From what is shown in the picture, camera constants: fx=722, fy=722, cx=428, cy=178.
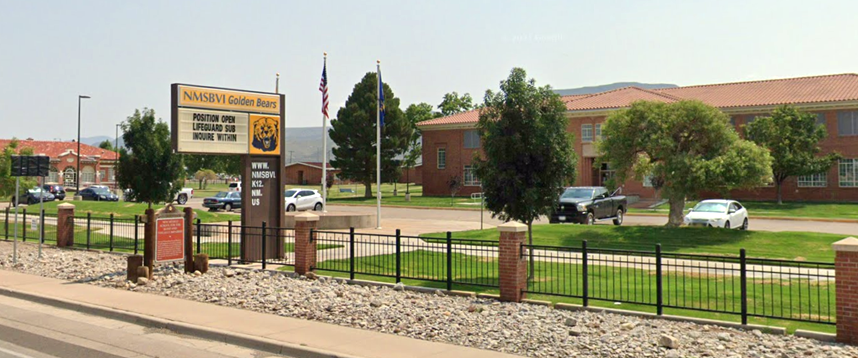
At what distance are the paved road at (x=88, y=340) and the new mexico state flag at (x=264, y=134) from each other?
8112 mm

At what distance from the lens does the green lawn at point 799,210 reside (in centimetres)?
3837

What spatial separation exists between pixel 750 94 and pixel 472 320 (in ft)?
154

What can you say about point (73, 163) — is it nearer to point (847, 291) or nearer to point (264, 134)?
point (264, 134)

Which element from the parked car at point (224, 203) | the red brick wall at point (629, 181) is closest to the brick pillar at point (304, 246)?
the red brick wall at point (629, 181)

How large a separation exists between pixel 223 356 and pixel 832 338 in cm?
835

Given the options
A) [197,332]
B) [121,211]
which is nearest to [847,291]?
[197,332]

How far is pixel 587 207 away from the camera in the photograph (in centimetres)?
3061

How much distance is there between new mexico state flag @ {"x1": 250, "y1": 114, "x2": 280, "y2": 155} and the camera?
20.2 meters

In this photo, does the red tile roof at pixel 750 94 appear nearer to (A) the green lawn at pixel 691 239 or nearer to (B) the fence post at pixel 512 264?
(A) the green lawn at pixel 691 239

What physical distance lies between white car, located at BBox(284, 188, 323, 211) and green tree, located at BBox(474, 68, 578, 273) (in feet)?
91.0

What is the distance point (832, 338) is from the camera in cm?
1002

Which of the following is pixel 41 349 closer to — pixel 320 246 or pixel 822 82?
pixel 320 246

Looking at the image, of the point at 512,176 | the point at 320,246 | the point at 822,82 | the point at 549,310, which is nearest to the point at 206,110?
the point at 320,246

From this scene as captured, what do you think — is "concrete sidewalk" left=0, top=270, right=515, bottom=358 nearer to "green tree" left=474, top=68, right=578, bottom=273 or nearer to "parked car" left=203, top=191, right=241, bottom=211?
"green tree" left=474, top=68, right=578, bottom=273
